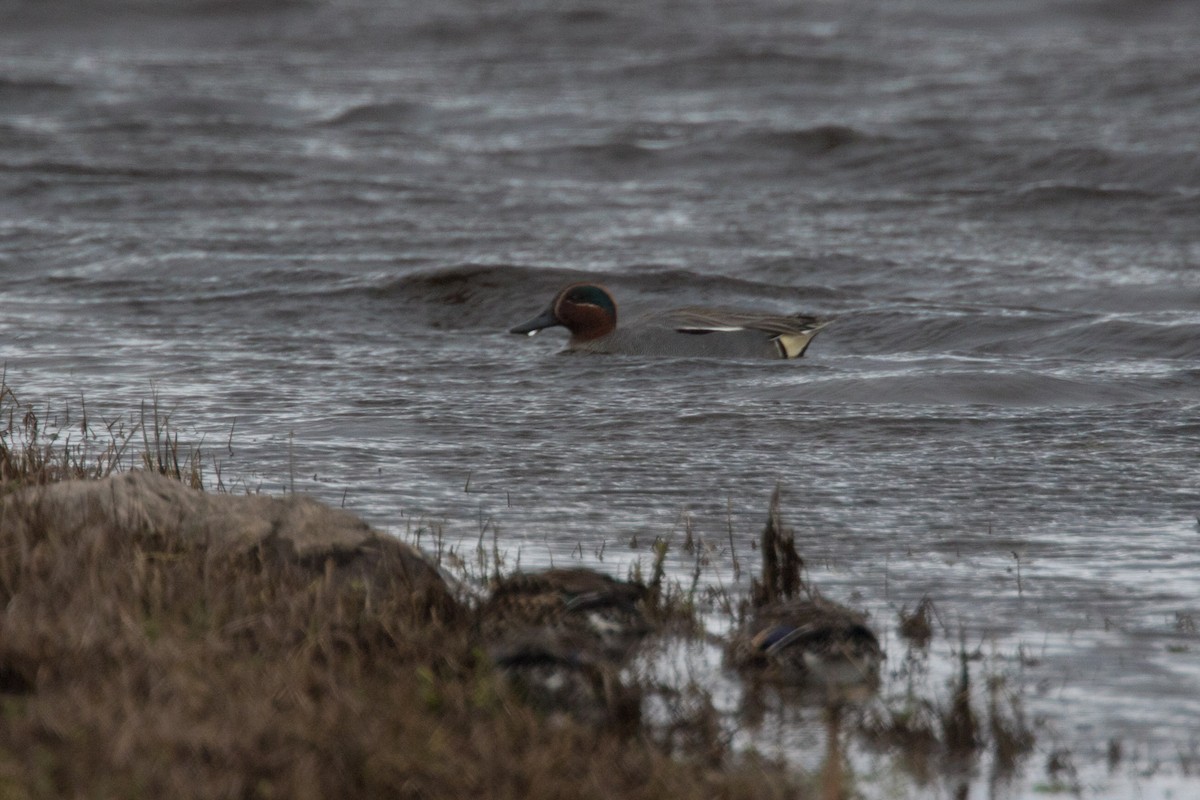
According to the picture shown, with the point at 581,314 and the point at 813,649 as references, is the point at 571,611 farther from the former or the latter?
the point at 581,314

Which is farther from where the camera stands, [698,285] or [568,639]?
[698,285]

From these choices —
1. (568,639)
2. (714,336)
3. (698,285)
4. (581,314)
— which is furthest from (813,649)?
(698,285)

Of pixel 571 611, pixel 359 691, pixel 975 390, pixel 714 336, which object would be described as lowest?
pixel 359 691

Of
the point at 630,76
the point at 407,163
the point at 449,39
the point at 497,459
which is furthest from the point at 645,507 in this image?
the point at 449,39

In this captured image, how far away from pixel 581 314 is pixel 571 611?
285 inches

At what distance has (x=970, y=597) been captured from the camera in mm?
5758

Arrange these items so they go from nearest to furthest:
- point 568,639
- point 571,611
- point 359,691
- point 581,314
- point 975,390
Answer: point 359,691
point 568,639
point 571,611
point 975,390
point 581,314

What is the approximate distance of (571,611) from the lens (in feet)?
16.5

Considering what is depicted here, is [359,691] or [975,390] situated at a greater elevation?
[975,390]

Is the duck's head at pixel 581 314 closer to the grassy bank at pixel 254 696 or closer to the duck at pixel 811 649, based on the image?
the grassy bank at pixel 254 696

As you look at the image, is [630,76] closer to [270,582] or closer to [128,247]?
[128,247]

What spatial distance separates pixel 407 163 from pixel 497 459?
1414 centimetres

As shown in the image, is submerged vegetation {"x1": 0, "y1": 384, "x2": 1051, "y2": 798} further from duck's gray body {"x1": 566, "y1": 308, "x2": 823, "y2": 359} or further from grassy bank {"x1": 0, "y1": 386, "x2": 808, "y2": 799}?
duck's gray body {"x1": 566, "y1": 308, "x2": 823, "y2": 359}

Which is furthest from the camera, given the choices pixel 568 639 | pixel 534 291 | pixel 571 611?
pixel 534 291
